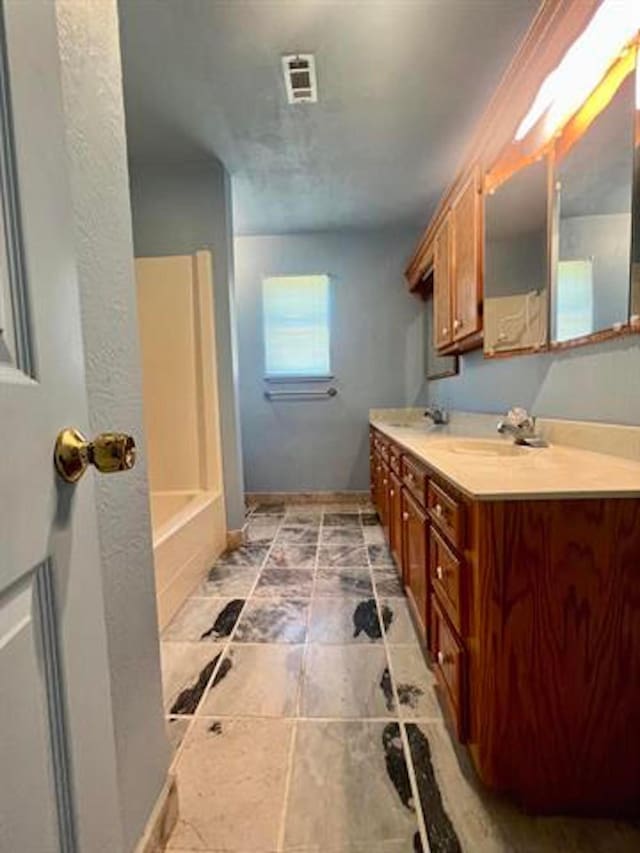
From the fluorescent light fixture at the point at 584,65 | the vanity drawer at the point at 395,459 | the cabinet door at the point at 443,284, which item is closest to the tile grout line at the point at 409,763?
the vanity drawer at the point at 395,459

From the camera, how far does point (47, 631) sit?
0.47m

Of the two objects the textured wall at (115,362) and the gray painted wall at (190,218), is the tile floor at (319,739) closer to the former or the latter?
the textured wall at (115,362)

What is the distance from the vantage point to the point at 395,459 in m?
2.40

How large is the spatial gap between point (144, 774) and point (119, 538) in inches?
20.7

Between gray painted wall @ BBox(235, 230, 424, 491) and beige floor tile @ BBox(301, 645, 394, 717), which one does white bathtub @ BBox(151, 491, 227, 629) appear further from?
gray painted wall @ BBox(235, 230, 424, 491)

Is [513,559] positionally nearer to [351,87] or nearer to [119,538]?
[119,538]

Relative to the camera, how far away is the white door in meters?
0.42

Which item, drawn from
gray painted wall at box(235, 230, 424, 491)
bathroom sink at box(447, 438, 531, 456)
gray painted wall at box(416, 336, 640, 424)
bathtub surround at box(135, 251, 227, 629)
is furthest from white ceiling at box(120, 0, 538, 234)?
bathroom sink at box(447, 438, 531, 456)

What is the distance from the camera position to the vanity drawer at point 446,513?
45.8 inches

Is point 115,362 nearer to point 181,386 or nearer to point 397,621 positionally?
point 397,621

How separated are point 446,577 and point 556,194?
1.51 metres

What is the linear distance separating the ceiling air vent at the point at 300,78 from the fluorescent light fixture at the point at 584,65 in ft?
3.08

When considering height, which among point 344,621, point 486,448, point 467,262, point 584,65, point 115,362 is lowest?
point 344,621

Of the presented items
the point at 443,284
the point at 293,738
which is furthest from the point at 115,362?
the point at 443,284
